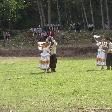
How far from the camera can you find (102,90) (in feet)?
64.8

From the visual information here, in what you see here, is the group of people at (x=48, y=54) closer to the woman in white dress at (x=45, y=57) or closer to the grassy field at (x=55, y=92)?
the woman in white dress at (x=45, y=57)

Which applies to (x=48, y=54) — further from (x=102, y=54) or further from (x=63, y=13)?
(x=63, y=13)

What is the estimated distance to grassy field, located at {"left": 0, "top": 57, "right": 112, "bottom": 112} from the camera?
16.2m

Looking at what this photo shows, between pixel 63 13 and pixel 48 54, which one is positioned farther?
pixel 63 13

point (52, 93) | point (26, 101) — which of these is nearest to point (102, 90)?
point (52, 93)

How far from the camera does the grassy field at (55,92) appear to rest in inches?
637

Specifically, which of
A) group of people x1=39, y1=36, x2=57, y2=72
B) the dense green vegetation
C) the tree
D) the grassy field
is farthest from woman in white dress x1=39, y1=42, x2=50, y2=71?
the dense green vegetation

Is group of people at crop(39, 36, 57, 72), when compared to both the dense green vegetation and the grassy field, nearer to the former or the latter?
the grassy field

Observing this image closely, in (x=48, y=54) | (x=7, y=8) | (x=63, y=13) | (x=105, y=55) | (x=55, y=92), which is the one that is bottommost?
(x=55, y=92)

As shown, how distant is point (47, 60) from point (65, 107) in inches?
463

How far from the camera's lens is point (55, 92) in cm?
1961

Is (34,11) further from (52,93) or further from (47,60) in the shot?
(52,93)

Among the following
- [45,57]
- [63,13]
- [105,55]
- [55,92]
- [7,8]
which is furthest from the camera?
[63,13]

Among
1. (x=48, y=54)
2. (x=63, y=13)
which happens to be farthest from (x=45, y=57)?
(x=63, y=13)
